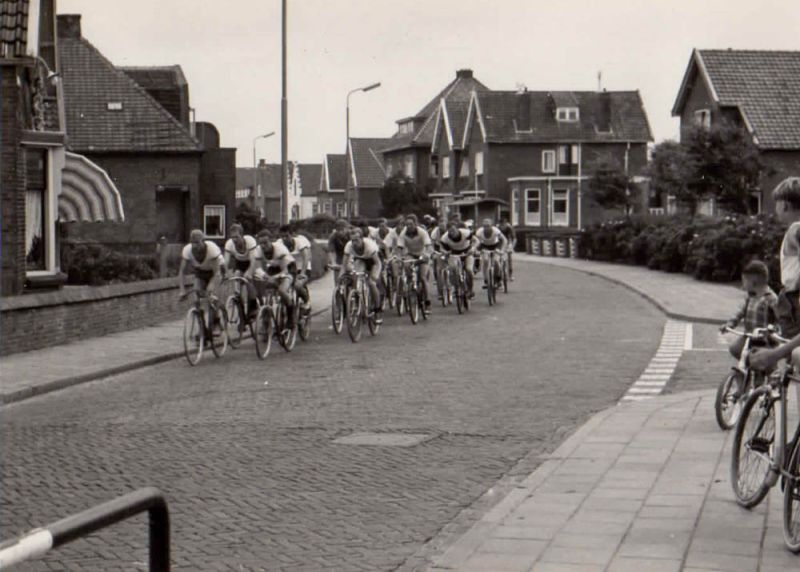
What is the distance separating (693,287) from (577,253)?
77.6 ft

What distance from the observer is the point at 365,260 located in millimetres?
22312

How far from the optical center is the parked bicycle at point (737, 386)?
401 inches

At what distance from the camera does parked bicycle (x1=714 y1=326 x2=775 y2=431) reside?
10.2 m

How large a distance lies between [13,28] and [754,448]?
18.1 m

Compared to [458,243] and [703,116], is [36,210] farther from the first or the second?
[703,116]

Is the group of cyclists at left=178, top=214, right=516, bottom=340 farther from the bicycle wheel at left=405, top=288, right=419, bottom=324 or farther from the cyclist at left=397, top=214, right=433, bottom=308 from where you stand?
the bicycle wheel at left=405, top=288, right=419, bottom=324

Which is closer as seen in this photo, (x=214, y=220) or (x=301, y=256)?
(x=301, y=256)

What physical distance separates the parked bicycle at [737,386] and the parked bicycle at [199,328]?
846cm

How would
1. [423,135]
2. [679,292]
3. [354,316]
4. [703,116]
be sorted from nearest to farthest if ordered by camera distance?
[354,316] → [679,292] → [703,116] → [423,135]

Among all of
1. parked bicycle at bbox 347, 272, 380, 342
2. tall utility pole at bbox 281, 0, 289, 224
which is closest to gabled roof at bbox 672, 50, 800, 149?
tall utility pole at bbox 281, 0, 289, 224

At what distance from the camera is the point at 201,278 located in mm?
18188

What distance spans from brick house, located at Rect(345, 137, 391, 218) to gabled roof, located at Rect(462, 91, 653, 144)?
95.7ft

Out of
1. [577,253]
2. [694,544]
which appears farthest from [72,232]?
[694,544]

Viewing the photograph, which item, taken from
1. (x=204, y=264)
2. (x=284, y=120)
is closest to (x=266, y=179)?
(x=284, y=120)
